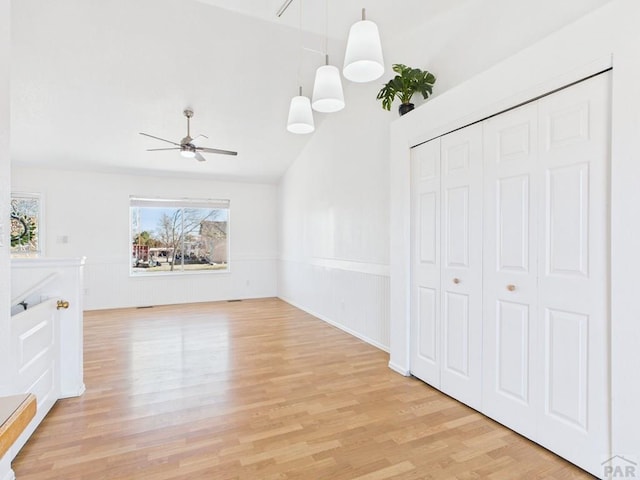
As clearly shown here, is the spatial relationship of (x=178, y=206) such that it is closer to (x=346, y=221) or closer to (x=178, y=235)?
(x=178, y=235)

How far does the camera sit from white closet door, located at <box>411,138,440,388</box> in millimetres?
2971

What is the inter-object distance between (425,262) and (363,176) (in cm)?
181

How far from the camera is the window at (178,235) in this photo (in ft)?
22.7

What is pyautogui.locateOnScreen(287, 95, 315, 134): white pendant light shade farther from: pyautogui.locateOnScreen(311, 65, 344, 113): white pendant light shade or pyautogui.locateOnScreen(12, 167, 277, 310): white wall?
pyautogui.locateOnScreen(12, 167, 277, 310): white wall

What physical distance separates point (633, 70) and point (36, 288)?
404 cm

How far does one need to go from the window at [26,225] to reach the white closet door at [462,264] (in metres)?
6.92

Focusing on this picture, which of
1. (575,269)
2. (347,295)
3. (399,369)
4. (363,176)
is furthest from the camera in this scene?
(347,295)

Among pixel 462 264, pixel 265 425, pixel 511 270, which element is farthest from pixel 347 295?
pixel 511 270

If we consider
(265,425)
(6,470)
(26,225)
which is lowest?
(265,425)

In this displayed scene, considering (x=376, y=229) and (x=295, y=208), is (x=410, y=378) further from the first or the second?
Answer: (x=295, y=208)

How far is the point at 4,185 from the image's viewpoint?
174 centimetres

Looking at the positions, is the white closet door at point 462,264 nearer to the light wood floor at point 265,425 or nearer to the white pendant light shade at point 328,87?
the light wood floor at point 265,425

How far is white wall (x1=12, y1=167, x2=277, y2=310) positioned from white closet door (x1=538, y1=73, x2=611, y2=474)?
636cm

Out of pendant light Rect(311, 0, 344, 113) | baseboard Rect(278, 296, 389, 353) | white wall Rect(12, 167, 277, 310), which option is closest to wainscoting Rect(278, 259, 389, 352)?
baseboard Rect(278, 296, 389, 353)
